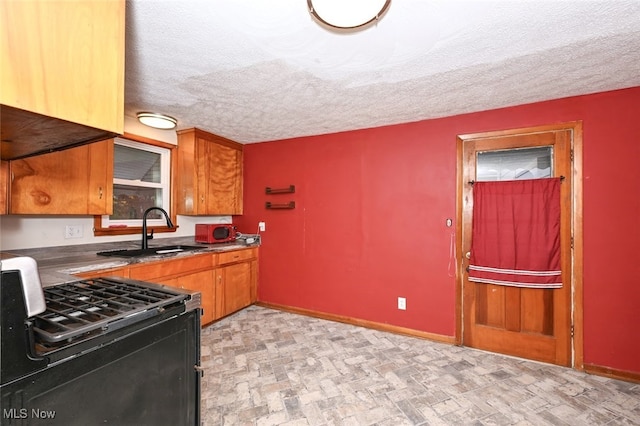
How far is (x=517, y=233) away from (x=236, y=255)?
10.5ft

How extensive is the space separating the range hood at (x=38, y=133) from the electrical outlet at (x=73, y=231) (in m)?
1.43

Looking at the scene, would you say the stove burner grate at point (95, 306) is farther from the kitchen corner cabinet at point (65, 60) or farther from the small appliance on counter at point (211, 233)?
the small appliance on counter at point (211, 233)

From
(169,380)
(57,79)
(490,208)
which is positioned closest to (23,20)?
(57,79)

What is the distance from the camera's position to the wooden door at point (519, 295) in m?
2.48

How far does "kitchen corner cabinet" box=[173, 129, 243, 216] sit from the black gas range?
2257 mm

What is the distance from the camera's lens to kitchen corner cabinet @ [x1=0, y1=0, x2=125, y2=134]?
79 cm

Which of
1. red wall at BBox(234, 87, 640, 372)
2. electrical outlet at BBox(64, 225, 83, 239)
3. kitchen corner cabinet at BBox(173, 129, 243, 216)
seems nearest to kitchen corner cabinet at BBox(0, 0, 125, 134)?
electrical outlet at BBox(64, 225, 83, 239)

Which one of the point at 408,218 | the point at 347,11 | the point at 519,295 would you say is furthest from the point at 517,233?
the point at 347,11

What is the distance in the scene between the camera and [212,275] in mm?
3266

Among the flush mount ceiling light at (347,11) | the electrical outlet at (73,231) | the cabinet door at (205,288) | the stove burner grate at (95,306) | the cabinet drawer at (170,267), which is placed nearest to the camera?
the stove burner grate at (95,306)

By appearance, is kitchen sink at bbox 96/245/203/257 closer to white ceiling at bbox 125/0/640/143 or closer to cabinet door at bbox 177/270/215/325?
cabinet door at bbox 177/270/215/325

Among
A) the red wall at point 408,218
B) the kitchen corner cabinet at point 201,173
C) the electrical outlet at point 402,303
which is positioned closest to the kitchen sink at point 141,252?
the kitchen corner cabinet at point 201,173

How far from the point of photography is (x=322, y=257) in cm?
361

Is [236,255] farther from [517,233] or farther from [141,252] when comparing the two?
[517,233]
